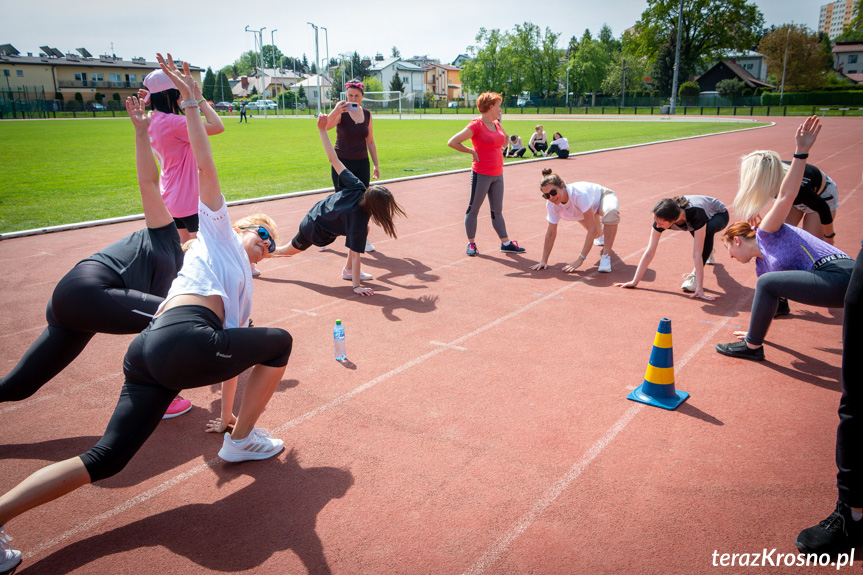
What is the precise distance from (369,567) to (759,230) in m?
4.19

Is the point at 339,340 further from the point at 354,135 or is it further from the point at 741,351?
the point at 354,135

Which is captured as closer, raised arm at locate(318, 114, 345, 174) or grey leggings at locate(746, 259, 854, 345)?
grey leggings at locate(746, 259, 854, 345)

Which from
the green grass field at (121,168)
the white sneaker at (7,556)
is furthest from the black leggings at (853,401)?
the green grass field at (121,168)

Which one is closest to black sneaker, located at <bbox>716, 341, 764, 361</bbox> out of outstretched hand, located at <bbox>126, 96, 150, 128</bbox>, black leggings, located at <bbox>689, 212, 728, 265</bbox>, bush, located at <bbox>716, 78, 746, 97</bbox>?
black leggings, located at <bbox>689, 212, 728, 265</bbox>

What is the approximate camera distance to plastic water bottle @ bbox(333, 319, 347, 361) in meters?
5.05

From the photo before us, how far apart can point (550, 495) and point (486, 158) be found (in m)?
6.06

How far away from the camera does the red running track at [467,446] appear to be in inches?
117

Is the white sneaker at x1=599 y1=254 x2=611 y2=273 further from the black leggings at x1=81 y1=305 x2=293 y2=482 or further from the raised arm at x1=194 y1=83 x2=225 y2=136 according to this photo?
the black leggings at x1=81 y1=305 x2=293 y2=482

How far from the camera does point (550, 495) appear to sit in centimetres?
333

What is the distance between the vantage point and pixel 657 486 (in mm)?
3393

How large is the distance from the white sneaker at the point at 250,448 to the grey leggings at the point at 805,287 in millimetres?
4022

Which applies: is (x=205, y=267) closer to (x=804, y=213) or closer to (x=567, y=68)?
(x=804, y=213)

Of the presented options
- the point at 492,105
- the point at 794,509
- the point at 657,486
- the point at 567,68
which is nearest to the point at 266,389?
the point at 657,486

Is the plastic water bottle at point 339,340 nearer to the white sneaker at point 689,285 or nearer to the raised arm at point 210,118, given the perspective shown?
the raised arm at point 210,118
